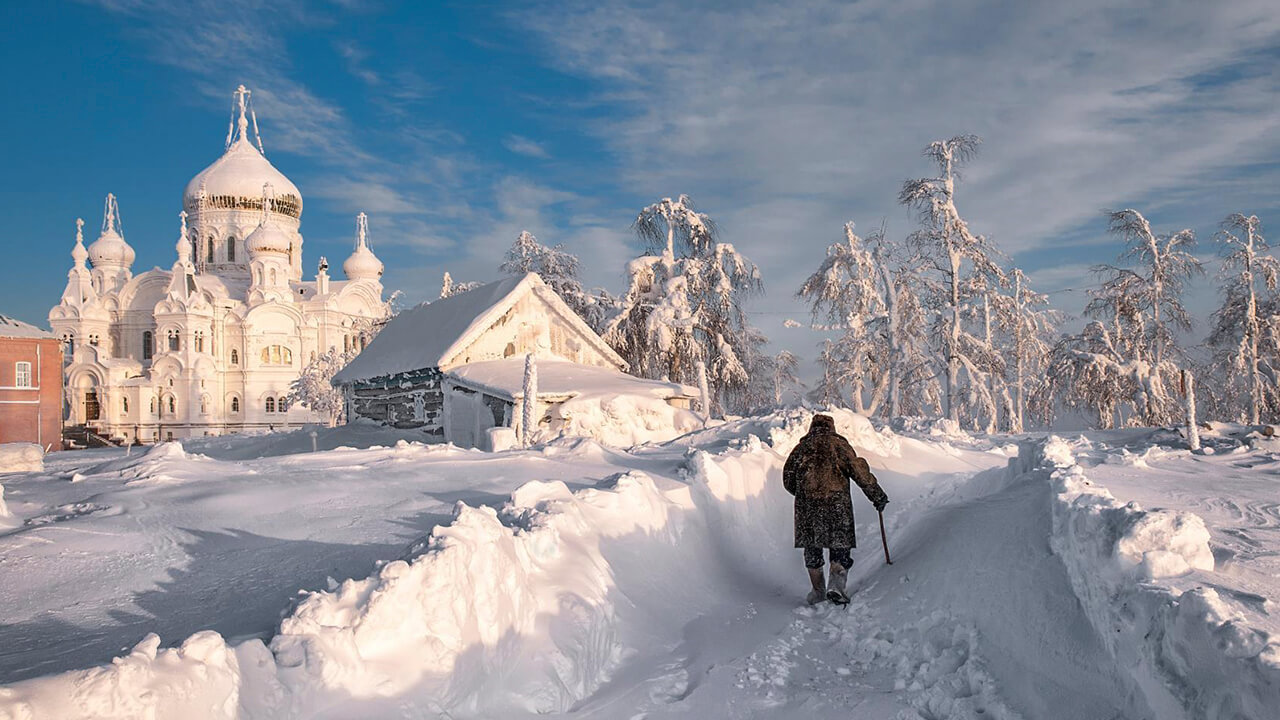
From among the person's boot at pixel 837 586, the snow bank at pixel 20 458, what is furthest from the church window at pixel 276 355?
the person's boot at pixel 837 586

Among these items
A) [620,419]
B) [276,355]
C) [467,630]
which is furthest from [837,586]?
[276,355]

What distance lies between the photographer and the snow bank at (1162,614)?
338 centimetres

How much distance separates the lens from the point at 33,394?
33.0 meters

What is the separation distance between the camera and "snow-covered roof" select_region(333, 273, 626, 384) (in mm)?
23359

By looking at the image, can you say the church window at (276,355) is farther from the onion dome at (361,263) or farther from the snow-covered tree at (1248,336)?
the snow-covered tree at (1248,336)

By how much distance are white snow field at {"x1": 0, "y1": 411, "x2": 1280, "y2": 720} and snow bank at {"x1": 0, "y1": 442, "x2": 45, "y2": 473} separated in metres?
2.25

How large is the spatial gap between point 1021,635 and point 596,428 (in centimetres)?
1577

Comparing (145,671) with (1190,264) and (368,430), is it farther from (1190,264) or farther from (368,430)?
(1190,264)

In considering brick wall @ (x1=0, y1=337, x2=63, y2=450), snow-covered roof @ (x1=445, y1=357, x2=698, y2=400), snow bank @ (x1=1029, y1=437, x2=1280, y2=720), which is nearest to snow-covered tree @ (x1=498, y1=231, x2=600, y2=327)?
snow-covered roof @ (x1=445, y1=357, x2=698, y2=400)

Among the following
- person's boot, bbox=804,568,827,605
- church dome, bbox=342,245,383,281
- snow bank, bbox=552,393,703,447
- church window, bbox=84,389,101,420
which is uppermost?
church dome, bbox=342,245,383,281

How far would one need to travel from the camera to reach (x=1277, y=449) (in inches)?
567

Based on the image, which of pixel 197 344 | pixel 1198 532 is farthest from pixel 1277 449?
pixel 197 344

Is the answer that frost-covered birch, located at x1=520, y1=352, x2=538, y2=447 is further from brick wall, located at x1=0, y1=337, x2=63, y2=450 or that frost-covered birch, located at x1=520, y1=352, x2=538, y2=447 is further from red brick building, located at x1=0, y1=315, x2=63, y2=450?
red brick building, located at x1=0, y1=315, x2=63, y2=450

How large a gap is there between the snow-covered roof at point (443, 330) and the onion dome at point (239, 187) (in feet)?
152
